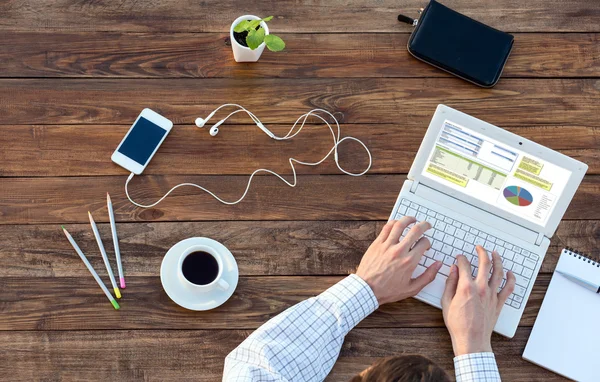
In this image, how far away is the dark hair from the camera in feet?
A: 3.17

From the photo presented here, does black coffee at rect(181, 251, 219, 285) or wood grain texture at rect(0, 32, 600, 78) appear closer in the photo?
black coffee at rect(181, 251, 219, 285)

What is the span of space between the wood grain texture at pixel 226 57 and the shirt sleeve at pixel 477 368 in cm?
69

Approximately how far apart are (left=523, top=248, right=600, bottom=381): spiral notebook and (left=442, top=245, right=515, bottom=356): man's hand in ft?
0.39

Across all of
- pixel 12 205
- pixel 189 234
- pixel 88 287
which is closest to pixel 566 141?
pixel 189 234

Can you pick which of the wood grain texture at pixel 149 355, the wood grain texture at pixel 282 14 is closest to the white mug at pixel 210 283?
the wood grain texture at pixel 149 355

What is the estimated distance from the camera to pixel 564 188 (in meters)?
1.33

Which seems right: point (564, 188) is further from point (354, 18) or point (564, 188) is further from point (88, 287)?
point (88, 287)

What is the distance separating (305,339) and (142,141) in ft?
1.95

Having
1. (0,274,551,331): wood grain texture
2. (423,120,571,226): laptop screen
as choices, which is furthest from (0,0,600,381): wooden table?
(423,120,571,226): laptop screen

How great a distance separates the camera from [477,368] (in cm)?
125

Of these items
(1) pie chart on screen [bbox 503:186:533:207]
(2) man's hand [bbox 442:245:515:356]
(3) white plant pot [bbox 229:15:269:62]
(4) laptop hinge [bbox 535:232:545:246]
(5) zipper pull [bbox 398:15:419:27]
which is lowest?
(2) man's hand [bbox 442:245:515:356]

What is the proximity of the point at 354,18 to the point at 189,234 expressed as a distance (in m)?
0.69

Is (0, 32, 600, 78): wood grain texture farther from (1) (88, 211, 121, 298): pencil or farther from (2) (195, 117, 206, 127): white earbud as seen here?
(1) (88, 211, 121, 298): pencil

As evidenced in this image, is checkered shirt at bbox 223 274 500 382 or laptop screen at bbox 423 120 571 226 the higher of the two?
laptop screen at bbox 423 120 571 226
